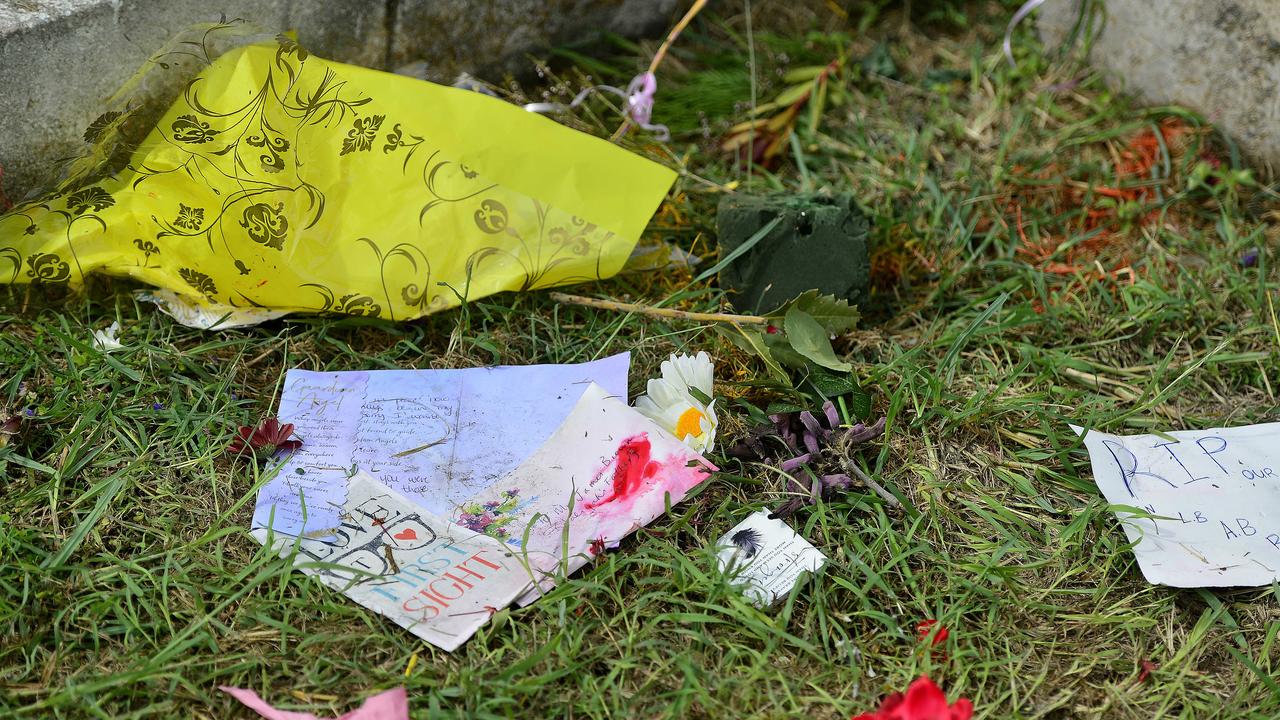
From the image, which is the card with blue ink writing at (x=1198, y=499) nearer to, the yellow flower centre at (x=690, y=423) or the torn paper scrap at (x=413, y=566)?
the yellow flower centre at (x=690, y=423)

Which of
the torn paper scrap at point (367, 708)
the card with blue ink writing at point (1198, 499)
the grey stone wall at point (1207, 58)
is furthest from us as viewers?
the grey stone wall at point (1207, 58)

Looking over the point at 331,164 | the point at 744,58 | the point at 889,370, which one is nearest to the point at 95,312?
the point at 331,164

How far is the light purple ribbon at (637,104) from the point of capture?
232 centimetres

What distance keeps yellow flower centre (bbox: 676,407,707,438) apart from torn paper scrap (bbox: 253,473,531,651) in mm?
368

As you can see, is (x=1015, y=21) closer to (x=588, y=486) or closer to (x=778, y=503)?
(x=778, y=503)

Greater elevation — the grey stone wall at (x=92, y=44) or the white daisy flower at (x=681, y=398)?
the grey stone wall at (x=92, y=44)

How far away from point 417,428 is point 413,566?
31 cm

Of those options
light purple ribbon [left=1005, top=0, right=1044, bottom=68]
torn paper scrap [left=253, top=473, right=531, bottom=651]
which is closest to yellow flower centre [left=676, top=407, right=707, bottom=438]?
torn paper scrap [left=253, top=473, right=531, bottom=651]

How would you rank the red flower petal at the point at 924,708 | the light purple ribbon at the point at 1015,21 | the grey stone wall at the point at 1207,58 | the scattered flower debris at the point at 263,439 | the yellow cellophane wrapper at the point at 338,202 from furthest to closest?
1. the light purple ribbon at the point at 1015,21
2. the grey stone wall at the point at 1207,58
3. the yellow cellophane wrapper at the point at 338,202
4. the scattered flower debris at the point at 263,439
5. the red flower petal at the point at 924,708

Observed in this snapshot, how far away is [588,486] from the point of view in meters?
1.63

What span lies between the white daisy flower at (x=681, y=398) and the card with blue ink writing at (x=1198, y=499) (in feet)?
2.21

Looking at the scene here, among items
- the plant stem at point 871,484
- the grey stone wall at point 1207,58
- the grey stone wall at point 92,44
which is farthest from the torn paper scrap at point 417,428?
the grey stone wall at point 1207,58

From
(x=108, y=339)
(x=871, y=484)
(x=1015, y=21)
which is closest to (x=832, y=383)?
(x=871, y=484)

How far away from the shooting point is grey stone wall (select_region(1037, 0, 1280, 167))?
7.44 ft
